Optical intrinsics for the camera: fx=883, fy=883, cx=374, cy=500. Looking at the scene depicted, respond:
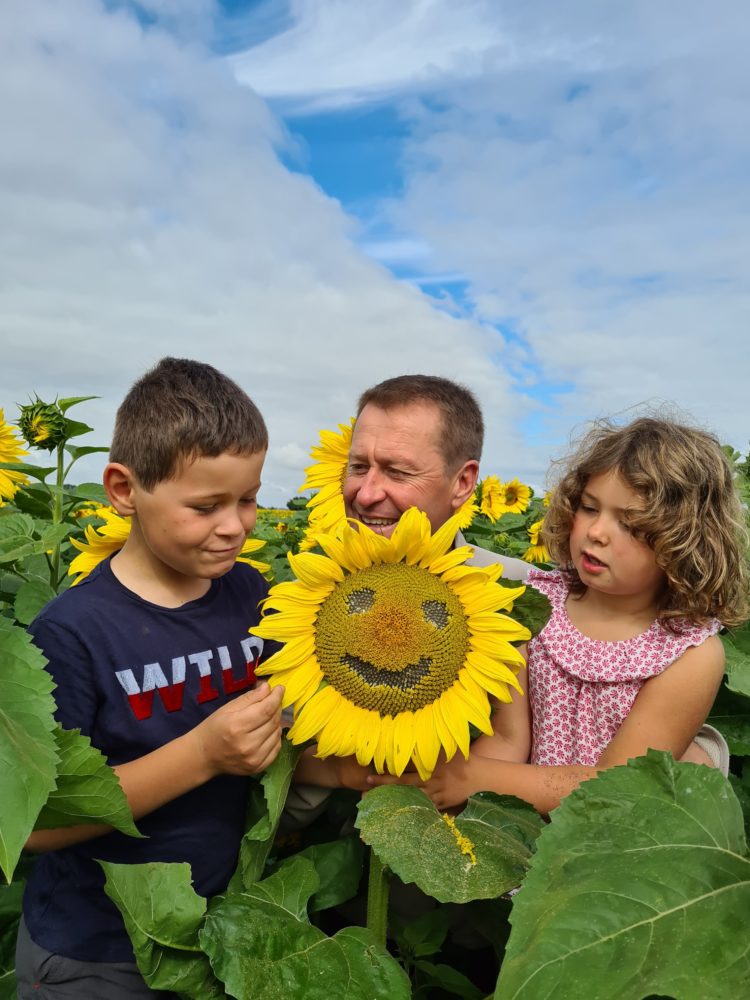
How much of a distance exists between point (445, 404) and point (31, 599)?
146cm

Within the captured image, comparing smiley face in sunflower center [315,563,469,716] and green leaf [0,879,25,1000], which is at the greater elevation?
smiley face in sunflower center [315,563,469,716]

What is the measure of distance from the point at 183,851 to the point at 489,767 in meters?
0.74

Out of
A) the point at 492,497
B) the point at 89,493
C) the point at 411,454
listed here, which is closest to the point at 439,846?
the point at 411,454

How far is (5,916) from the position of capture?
264 centimetres

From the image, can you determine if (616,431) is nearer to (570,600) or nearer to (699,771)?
(570,600)

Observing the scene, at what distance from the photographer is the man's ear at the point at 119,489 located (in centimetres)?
209

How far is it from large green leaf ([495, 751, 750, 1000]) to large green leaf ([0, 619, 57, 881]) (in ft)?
2.15

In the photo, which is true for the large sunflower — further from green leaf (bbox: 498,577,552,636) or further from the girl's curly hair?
the girl's curly hair

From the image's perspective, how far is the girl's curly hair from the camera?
7.33ft

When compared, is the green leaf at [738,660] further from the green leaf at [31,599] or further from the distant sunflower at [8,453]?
the distant sunflower at [8,453]

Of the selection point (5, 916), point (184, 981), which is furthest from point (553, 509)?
point (5, 916)

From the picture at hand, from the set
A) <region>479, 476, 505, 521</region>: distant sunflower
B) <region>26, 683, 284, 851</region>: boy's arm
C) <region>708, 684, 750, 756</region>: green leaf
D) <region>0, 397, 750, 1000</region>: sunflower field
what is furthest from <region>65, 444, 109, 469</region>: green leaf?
<region>479, 476, 505, 521</region>: distant sunflower

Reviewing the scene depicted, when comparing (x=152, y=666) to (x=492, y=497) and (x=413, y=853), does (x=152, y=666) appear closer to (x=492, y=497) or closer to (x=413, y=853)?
(x=413, y=853)

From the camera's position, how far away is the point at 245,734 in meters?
1.71
